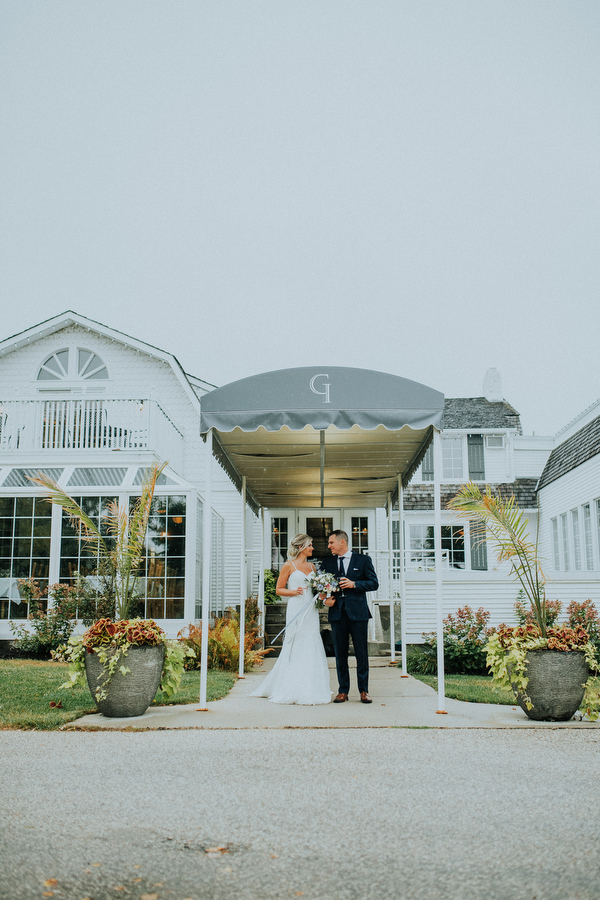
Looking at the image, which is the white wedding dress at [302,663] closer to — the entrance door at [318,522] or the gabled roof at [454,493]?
the entrance door at [318,522]

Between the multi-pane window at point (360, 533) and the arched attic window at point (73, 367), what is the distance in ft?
25.5

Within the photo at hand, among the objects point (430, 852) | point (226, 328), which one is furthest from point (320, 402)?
point (226, 328)

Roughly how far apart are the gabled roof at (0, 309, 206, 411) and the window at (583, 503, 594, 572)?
10.1 metres

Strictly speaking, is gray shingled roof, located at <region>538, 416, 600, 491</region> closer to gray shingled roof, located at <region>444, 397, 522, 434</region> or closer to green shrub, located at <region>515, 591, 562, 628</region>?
gray shingled roof, located at <region>444, 397, 522, 434</region>

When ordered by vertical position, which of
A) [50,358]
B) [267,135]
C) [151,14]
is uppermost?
[151,14]

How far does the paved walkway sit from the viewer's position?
656cm

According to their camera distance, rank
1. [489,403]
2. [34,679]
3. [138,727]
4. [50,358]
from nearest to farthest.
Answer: [138,727] < [34,679] < [50,358] < [489,403]

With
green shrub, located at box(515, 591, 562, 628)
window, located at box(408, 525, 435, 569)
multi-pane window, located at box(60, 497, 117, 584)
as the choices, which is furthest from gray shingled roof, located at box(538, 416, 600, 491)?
multi-pane window, located at box(60, 497, 117, 584)

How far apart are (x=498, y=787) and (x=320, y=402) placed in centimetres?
389

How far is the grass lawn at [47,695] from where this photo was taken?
6809mm

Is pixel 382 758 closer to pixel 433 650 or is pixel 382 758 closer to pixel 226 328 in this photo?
pixel 433 650

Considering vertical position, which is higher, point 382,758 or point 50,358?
point 50,358

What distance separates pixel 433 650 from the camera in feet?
38.1

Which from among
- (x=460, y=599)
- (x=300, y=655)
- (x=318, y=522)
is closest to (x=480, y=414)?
(x=318, y=522)
